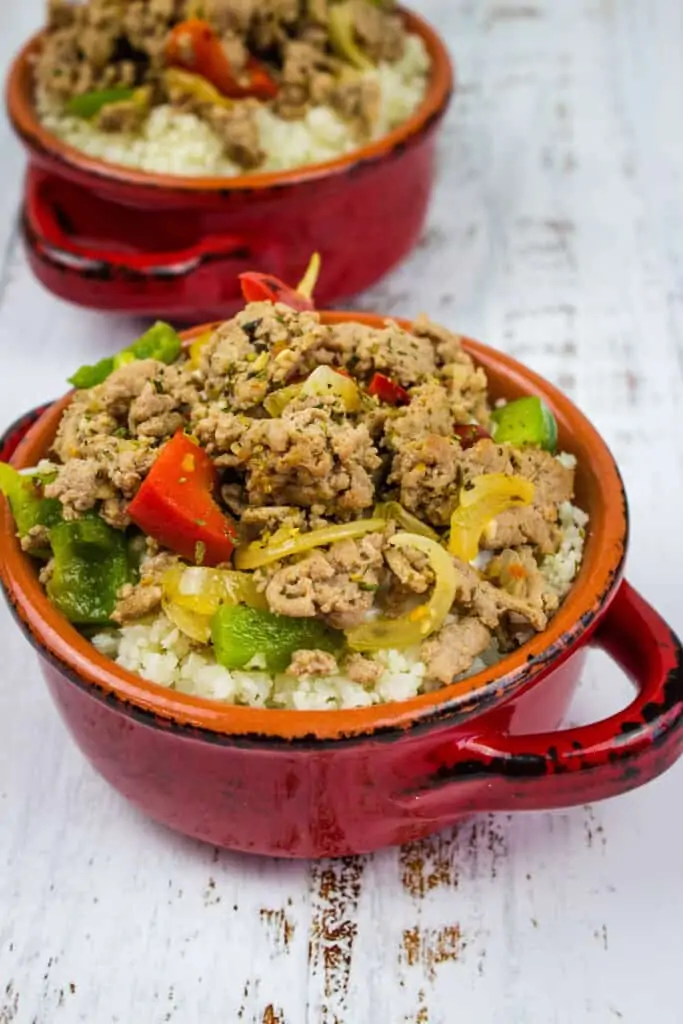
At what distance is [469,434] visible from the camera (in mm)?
2607

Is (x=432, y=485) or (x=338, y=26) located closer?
(x=432, y=485)

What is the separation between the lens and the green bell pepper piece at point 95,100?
393 centimetres

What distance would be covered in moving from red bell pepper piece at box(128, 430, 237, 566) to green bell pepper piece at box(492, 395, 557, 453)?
0.63 meters

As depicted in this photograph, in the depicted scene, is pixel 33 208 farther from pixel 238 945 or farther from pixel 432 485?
pixel 238 945

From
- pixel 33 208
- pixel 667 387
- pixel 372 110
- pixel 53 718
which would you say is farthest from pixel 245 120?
pixel 53 718

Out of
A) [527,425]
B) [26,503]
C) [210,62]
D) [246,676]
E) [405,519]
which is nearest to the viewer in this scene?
[246,676]

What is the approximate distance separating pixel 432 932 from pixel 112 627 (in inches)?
32.5

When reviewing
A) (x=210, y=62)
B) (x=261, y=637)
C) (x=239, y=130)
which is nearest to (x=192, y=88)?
(x=210, y=62)

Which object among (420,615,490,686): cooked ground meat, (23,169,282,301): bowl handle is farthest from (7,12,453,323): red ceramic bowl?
(420,615,490,686): cooked ground meat

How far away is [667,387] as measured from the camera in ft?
13.0

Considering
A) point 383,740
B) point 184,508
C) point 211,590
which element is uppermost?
point 184,508

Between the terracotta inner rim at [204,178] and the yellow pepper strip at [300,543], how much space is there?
1.55 metres

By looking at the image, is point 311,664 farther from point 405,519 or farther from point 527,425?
point 527,425

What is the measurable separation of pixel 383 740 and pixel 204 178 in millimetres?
1940
